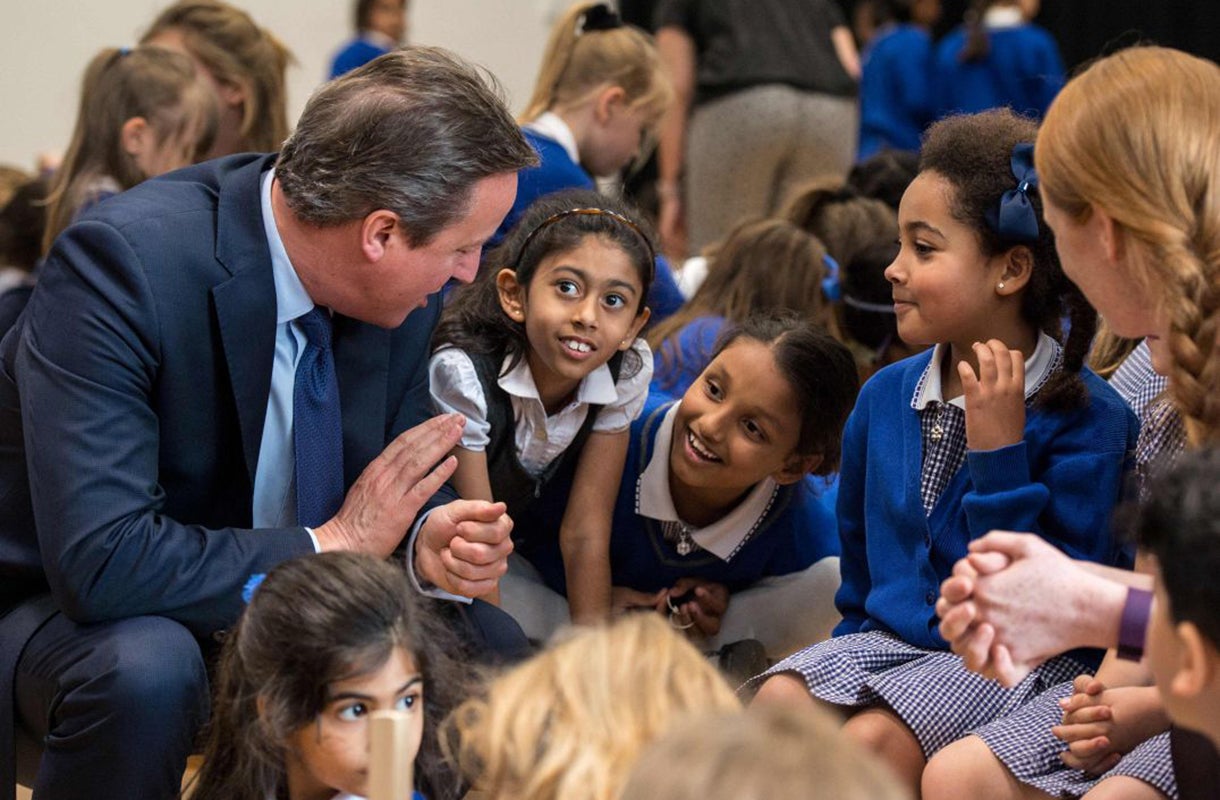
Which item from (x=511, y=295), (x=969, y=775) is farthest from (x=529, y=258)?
(x=969, y=775)

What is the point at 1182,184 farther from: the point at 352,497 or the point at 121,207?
the point at 121,207

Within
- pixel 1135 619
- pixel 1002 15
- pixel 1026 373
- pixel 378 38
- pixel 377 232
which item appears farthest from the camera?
pixel 1002 15

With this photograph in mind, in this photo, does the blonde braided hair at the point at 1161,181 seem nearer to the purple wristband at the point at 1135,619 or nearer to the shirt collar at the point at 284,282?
the purple wristband at the point at 1135,619

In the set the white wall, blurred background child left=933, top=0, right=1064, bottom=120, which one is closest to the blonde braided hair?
the white wall

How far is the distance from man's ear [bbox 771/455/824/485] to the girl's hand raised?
20.4 inches

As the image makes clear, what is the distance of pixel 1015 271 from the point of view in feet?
7.58

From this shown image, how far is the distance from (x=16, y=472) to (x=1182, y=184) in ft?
5.11

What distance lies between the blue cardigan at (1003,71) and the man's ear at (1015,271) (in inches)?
154

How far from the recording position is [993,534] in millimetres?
1639

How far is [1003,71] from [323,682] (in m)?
5.02

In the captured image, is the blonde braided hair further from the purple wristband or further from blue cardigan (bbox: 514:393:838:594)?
blue cardigan (bbox: 514:393:838:594)

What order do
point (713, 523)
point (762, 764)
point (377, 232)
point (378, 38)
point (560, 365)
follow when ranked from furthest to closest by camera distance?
point (378, 38) < point (713, 523) < point (560, 365) < point (377, 232) < point (762, 764)

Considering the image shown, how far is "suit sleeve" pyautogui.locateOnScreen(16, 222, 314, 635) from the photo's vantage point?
2.03 meters

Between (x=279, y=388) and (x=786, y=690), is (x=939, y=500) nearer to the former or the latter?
(x=786, y=690)
